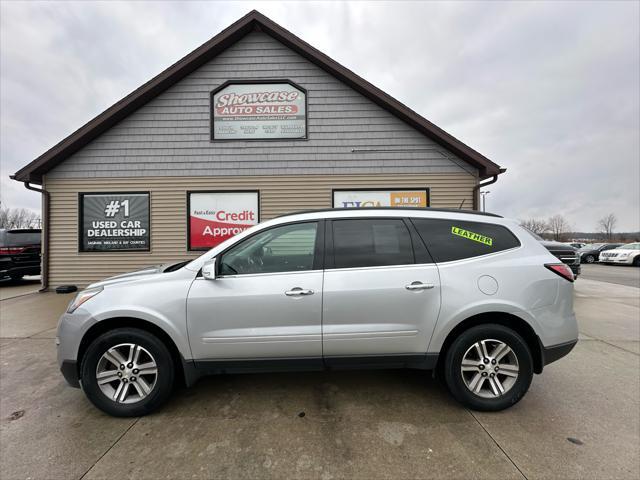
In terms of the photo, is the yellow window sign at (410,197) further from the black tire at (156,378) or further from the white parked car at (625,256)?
the white parked car at (625,256)

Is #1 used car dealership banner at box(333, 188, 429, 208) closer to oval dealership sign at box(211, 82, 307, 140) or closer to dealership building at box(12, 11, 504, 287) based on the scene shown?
dealership building at box(12, 11, 504, 287)

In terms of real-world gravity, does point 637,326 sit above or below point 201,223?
below

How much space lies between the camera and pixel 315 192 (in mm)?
7410

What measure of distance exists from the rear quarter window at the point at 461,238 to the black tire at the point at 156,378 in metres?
2.50

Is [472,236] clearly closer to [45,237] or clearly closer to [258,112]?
[258,112]

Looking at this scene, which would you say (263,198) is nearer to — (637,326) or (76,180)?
(76,180)

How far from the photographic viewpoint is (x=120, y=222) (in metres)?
7.36

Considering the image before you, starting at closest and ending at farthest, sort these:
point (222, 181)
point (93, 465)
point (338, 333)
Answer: point (93, 465)
point (338, 333)
point (222, 181)

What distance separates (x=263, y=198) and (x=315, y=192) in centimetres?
137

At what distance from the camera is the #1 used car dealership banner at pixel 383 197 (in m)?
7.36

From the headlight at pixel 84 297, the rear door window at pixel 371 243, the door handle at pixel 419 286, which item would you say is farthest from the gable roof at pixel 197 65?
the headlight at pixel 84 297

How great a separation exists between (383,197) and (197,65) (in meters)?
6.04

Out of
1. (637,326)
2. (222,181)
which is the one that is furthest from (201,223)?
(637,326)

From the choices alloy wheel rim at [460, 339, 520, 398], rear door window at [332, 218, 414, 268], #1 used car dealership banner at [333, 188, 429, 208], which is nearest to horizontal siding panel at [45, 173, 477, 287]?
#1 used car dealership banner at [333, 188, 429, 208]
